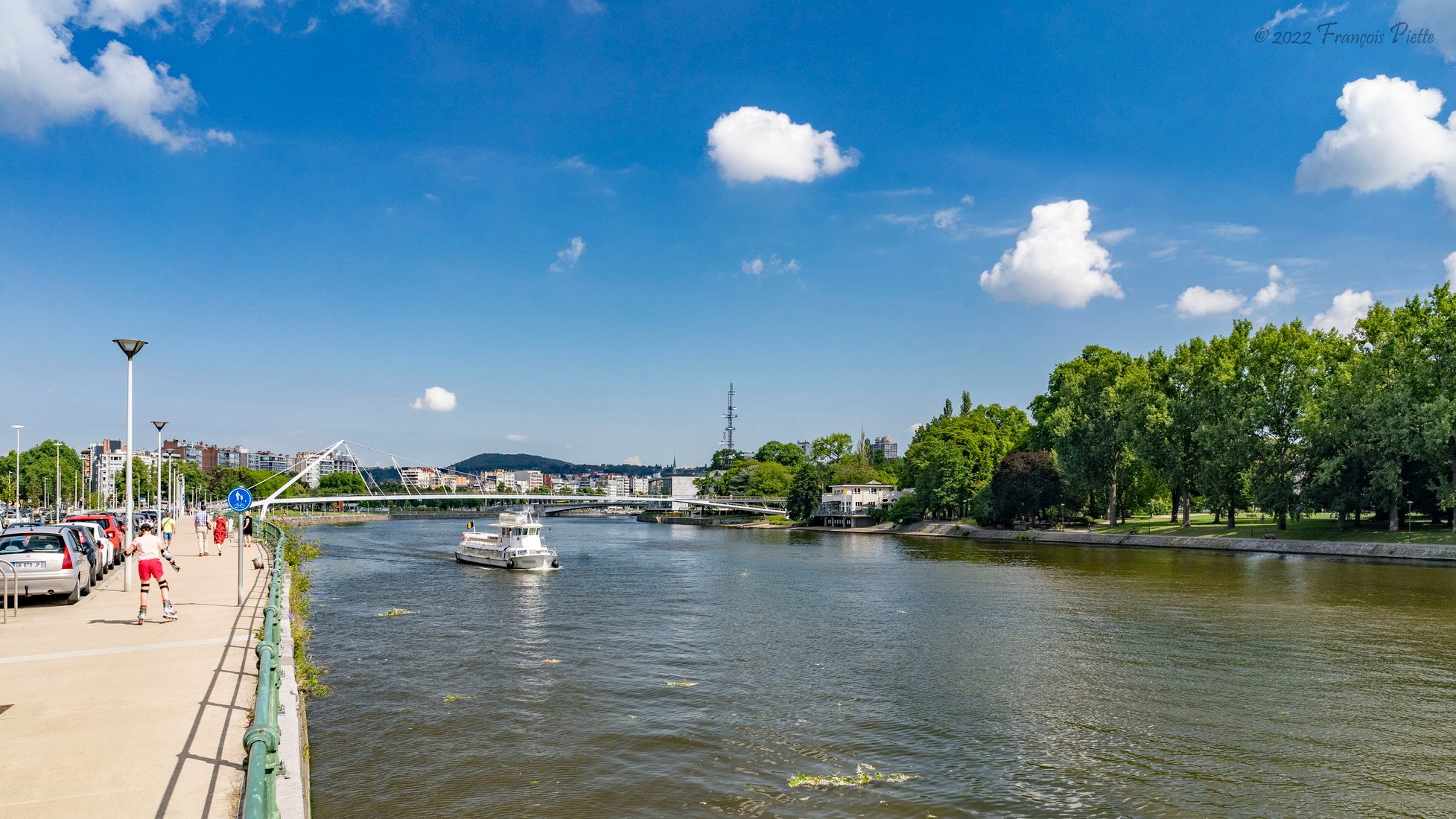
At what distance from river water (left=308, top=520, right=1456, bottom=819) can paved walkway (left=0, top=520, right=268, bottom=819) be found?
182 cm

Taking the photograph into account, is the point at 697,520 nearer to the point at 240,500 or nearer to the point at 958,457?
the point at 958,457

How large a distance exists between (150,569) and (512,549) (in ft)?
109

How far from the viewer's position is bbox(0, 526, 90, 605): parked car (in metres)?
17.6

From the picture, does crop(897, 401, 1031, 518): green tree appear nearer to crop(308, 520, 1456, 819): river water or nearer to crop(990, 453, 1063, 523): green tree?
crop(990, 453, 1063, 523): green tree

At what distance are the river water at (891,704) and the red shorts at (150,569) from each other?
3.81 meters

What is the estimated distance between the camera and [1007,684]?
18.4 m

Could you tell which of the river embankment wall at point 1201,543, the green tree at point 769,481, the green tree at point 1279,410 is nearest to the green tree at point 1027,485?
the river embankment wall at point 1201,543

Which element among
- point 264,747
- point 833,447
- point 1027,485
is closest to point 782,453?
point 833,447

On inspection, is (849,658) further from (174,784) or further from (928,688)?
(174,784)

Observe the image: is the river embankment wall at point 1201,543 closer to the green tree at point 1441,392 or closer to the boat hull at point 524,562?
the green tree at point 1441,392

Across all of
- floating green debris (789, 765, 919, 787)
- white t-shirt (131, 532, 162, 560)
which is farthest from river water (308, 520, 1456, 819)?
white t-shirt (131, 532, 162, 560)

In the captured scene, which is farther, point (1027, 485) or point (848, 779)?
point (1027, 485)

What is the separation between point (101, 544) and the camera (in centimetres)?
2544

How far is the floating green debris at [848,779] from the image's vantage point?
1185 cm
